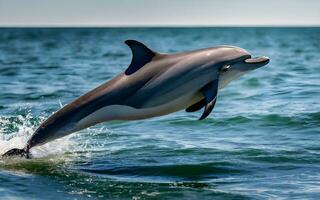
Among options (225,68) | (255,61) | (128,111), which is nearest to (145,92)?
(128,111)

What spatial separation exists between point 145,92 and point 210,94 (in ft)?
2.85

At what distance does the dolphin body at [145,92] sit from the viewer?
976cm

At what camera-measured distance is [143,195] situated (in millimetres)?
8547

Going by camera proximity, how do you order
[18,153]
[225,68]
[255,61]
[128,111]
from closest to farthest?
[128,111] < [225,68] < [18,153] < [255,61]

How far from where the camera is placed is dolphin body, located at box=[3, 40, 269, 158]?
976 centimetres

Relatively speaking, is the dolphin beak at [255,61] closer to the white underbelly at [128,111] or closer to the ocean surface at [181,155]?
the white underbelly at [128,111]

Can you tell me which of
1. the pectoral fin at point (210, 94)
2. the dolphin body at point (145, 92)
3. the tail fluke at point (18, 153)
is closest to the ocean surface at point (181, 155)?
the tail fluke at point (18, 153)

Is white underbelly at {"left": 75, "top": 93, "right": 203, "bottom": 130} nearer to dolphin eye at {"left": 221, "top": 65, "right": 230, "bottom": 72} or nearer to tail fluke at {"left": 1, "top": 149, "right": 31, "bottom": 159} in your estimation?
dolphin eye at {"left": 221, "top": 65, "right": 230, "bottom": 72}

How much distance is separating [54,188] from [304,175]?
10.7ft

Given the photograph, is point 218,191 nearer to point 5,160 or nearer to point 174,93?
point 174,93

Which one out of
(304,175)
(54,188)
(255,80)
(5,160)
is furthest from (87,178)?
(255,80)

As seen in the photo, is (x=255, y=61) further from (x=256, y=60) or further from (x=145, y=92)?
(x=145, y=92)

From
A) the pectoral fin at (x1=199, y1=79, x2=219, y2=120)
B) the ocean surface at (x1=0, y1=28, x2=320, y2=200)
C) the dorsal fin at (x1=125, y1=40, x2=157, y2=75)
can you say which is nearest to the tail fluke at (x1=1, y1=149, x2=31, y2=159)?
the ocean surface at (x1=0, y1=28, x2=320, y2=200)

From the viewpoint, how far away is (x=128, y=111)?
9.84m
